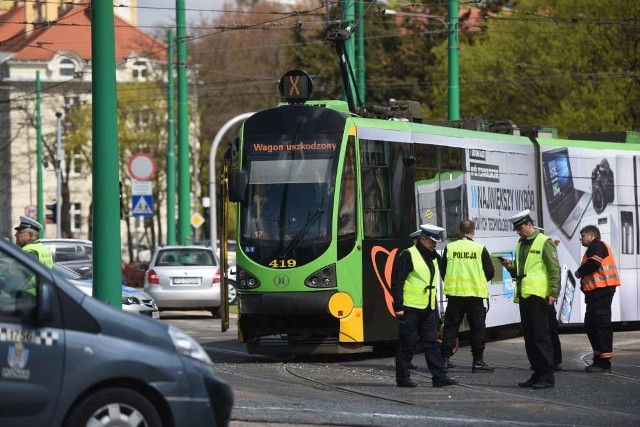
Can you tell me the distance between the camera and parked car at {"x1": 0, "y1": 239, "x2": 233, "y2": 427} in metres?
8.91

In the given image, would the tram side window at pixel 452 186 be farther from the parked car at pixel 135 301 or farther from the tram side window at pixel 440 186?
the parked car at pixel 135 301

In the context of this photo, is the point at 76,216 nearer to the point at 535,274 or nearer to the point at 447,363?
the point at 447,363

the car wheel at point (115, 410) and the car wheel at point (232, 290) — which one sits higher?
the car wheel at point (115, 410)

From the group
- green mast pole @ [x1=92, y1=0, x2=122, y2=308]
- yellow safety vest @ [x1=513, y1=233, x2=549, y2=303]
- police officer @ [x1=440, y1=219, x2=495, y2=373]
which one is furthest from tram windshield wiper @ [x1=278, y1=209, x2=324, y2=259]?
green mast pole @ [x1=92, y1=0, x2=122, y2=308]

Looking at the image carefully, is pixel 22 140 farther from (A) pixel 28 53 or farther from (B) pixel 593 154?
(B) pixel 593 154

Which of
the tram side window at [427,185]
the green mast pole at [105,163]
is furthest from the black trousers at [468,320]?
the green mast pole at [105,163]

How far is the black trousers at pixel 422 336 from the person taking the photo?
15375mm

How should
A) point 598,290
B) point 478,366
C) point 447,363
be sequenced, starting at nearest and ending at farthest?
point 478,366 < point 598,290 < point 447,363

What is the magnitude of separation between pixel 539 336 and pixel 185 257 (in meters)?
16.6

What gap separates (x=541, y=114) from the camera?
4972cm

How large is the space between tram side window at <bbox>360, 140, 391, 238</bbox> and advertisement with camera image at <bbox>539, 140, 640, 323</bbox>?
4.76 m

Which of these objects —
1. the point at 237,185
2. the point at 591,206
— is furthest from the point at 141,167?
the point at 237,185

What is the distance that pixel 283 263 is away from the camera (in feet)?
61.0

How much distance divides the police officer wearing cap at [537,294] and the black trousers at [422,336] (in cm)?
90
